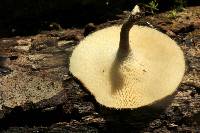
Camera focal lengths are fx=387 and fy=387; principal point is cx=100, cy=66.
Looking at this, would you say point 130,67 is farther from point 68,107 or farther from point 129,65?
point 68,107

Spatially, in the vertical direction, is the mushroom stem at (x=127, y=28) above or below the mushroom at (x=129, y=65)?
above

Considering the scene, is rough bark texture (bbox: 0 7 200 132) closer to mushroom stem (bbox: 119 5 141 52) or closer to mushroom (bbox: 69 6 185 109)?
mushroom (bbox: 69 6 185 109)

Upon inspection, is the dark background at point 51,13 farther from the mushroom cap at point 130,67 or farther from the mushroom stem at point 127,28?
the mushroom stem at point 127,28

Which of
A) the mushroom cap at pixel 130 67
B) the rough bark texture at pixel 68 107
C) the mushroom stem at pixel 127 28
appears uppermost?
the mushroom stem at pixel 127 28

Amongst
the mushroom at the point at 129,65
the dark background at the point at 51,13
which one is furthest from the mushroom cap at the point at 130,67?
the dark background at the point at 51,13

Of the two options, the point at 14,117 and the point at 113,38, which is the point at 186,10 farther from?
the point at 14,117

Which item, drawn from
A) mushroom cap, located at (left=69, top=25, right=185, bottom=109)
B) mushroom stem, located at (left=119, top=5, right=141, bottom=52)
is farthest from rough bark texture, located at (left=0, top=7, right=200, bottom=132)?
mushroom stem, located at (left=119, top=5, right=141, bottom=52)

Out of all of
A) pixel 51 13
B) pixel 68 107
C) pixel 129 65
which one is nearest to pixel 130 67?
pixel 129 65
